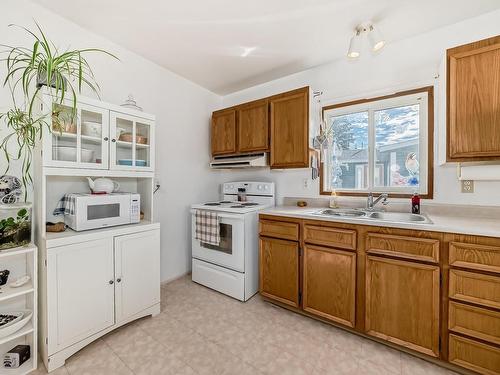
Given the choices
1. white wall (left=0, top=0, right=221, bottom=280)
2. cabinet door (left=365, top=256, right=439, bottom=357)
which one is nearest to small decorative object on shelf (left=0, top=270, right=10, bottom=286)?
white wall (left=0, top=0, right=221, bottom=280)

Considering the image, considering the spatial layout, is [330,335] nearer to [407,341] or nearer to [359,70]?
[407,341]

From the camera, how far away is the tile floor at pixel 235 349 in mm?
1416

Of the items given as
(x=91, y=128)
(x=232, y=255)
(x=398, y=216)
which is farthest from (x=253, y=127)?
(x=398, y=216)

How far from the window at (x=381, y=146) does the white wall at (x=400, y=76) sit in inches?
3.5

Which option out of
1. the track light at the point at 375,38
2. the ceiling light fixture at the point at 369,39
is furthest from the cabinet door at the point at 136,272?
the track light at the point at 375,38

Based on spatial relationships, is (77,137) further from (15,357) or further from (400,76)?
(400,76)

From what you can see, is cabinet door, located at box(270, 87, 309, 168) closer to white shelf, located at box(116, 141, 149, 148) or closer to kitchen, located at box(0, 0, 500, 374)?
kitchen, located at box(0, 0, 500, 374)

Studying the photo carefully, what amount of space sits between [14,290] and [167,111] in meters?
2.02

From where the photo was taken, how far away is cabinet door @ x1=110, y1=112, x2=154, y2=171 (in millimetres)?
1796

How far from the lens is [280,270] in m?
2.08

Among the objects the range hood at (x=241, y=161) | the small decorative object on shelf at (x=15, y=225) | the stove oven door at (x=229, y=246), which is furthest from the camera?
the range hood at (x=241, y=161)

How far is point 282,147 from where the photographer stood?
2.39 m

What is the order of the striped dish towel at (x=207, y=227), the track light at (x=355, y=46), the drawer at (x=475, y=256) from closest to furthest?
1. the drawer at (x=475, y=256)
2. the track light at (x=355, y=46)
3. the striped dish towel at (x=207, y=227)

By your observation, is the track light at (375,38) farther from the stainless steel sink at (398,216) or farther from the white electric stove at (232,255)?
the white electric stove at (232,255)
